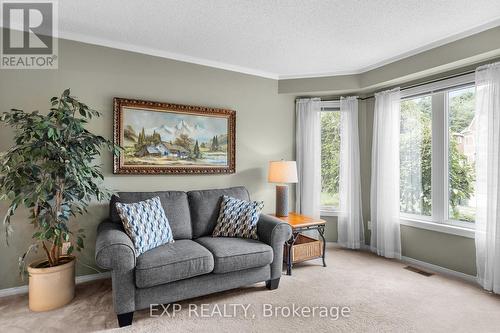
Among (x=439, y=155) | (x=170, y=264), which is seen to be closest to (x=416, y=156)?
(x=439, y=155)

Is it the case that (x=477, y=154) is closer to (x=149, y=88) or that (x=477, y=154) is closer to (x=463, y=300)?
(x=463, y=300)

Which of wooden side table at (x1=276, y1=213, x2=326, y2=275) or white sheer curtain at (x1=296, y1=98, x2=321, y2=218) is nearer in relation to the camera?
wooden side table at (x1=276, y1=213, x2=326, y2=275)

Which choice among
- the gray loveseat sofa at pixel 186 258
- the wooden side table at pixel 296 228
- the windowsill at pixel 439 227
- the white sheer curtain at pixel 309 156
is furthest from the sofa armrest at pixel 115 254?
the windowsill at pixel 439 227

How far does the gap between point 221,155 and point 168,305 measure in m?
1.87

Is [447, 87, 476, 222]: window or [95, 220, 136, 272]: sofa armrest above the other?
[447, 87, 476, 222]: window

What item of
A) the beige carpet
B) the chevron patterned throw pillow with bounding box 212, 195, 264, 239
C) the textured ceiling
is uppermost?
the textured ceiling

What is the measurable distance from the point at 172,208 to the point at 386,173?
279 cm

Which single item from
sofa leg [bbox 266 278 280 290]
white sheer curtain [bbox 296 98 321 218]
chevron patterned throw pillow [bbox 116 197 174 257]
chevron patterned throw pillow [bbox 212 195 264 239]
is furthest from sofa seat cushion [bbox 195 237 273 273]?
white sheer curtain [bbox 296 98 321 218]

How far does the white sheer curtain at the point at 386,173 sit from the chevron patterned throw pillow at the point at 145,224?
2.75 m

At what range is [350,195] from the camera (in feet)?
13.1

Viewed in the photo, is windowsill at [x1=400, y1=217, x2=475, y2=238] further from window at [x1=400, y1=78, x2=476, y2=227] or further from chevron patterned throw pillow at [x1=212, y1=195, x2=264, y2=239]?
chevron patterned throw pillow at [x1=212, y1=195, x2=264, y2=239]

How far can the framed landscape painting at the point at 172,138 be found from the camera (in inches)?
120

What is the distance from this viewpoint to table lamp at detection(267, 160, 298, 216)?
11.4 ft

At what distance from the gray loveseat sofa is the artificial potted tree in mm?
411
